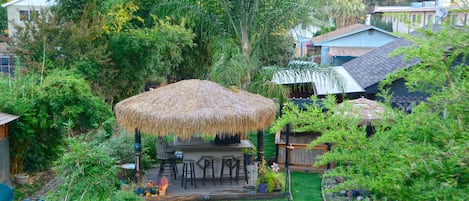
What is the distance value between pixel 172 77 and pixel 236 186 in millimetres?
14993

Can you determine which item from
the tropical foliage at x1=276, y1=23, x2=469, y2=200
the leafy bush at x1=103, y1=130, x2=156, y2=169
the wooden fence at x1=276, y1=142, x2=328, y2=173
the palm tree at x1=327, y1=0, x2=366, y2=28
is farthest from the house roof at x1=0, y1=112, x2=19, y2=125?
the palm tree at x1=327, y1=0, x2=366, y2=28

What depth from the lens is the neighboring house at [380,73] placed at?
13117 mm

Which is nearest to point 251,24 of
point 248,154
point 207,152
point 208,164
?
point 248,154

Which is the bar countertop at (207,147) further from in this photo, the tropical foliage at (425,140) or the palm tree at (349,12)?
the palm tree at (349,12)

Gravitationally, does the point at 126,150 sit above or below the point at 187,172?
above

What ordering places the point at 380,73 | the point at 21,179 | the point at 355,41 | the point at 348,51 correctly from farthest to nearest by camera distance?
1. the point at 355,41
2. the point at 348,51
3. the point at 380,73
4. the point at 21,179

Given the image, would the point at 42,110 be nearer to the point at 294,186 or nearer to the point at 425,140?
the point at 294,186

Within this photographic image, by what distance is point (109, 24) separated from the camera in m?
16.4

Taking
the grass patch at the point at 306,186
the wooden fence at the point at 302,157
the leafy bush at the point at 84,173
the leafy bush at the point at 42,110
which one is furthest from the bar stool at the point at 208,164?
the leafy bush at the point at 84,173

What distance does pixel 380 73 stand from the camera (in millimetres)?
15938

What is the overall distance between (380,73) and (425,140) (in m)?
13.4

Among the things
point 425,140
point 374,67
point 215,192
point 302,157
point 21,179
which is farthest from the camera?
point 374,67

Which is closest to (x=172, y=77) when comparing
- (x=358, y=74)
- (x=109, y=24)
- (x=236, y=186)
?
(x=109, y=24)

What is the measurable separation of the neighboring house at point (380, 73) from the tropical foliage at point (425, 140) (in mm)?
8286
